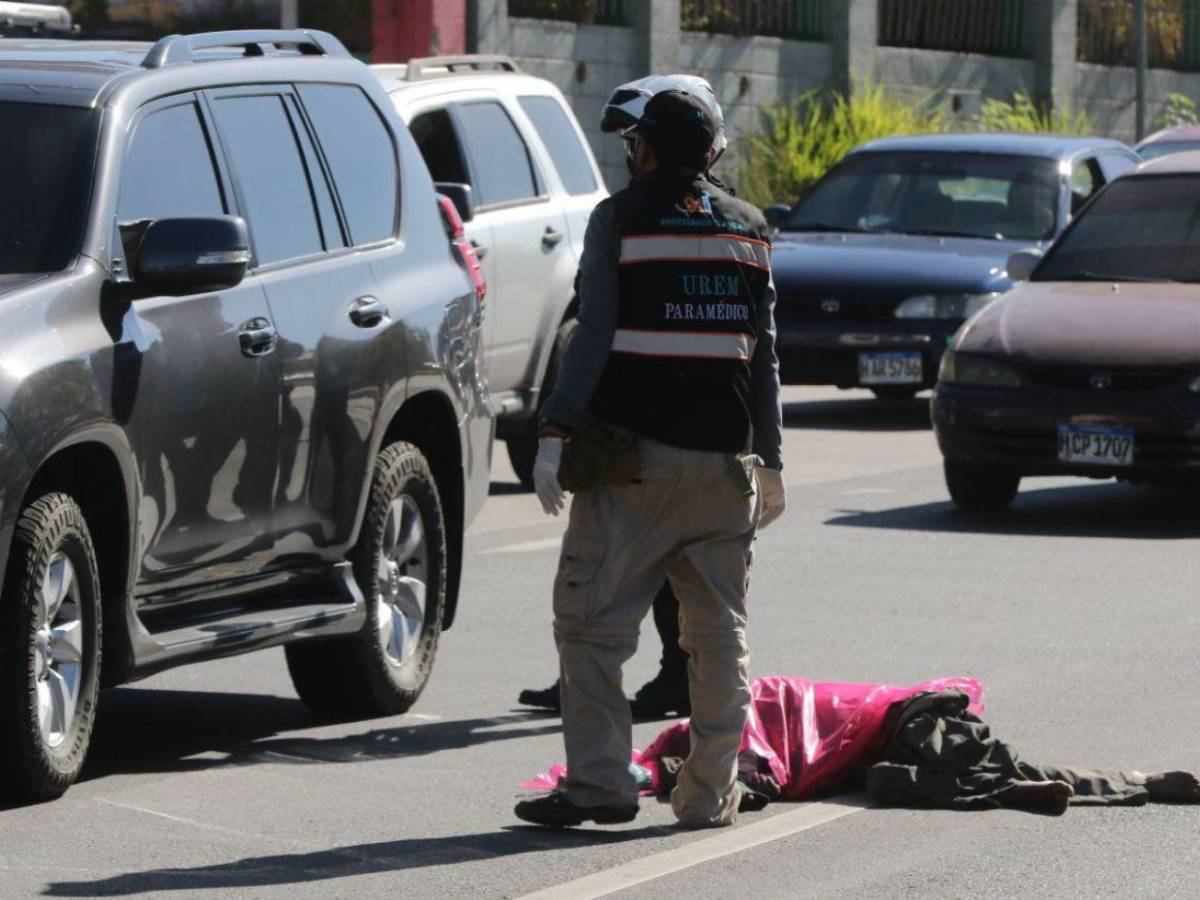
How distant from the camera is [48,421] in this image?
6.61 meters

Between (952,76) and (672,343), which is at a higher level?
(672,343)

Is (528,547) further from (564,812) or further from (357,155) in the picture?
(564,812)

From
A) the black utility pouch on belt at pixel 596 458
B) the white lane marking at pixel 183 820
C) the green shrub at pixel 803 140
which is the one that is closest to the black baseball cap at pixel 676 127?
the black utility pouch on belt at pixel 596 458

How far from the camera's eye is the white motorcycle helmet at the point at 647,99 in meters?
6.75

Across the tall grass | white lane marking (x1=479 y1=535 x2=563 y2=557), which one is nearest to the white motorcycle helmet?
white lane marking (x1=479 y1=535 x2=563 y2=557)

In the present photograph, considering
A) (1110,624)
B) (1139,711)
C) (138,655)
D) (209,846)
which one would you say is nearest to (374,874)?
(209,846)

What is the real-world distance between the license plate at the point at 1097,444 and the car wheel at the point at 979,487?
52 centimetres

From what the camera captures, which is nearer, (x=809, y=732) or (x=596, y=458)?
(x=596, y=458)

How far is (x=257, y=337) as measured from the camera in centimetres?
759

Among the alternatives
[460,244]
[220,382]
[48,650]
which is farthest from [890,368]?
[48,650]

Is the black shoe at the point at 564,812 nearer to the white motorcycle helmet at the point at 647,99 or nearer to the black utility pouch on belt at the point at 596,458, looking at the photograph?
the black utility pouch on belt at the point at 596,458

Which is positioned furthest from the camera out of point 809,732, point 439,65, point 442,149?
point 439,65

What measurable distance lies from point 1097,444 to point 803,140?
15.8 metres

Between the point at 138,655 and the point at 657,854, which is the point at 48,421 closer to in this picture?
the point at 138,655
